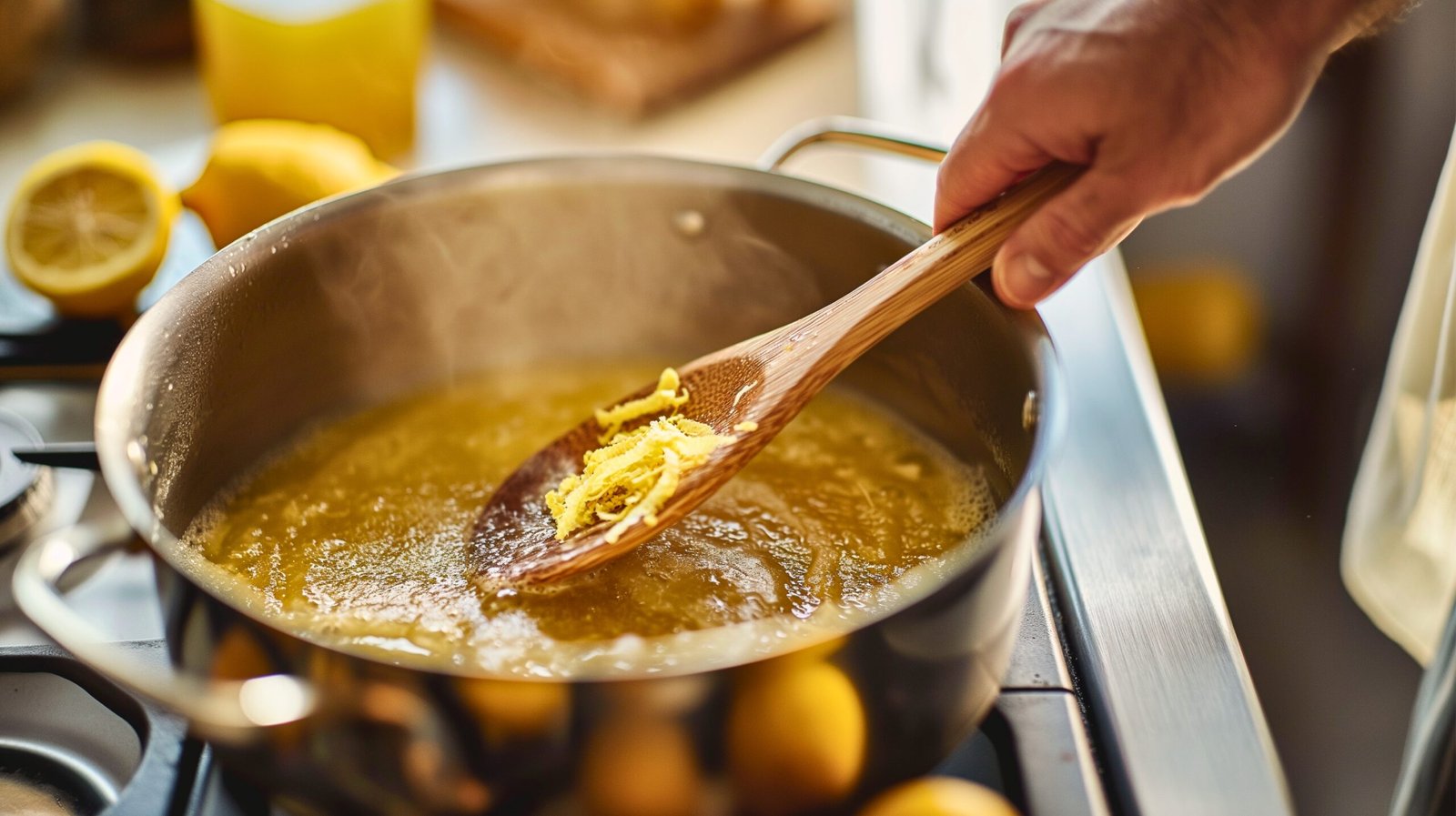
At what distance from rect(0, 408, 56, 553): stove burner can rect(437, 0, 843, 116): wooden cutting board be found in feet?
2.31

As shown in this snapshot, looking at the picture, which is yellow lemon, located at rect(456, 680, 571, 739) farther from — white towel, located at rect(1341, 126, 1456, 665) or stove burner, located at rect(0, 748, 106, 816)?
white towel, located at rect(1341, 126, 1456, 665)

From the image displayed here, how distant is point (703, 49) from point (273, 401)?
708mm

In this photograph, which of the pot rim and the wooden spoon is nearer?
the pot rim

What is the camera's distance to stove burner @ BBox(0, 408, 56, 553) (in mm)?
754

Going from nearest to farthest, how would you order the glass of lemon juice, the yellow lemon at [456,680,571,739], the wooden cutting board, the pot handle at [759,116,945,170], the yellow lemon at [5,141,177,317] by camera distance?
the yellow lemon at [456,680,571,739] → the pot handle at [759,116,945,170] → the yellow lemon at [5,141,177,317] → the glass of lemon juice → the wooden cutting board

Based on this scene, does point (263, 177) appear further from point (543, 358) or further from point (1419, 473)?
point (1419, 473)

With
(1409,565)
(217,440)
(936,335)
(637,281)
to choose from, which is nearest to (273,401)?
(217,440)

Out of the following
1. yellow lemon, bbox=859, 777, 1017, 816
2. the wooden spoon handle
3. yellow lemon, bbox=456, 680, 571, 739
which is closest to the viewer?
yellow lemon, bbox=456, 680, 571, 739

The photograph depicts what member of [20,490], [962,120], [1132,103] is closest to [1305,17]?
[1132,103]

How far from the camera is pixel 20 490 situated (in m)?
0.76

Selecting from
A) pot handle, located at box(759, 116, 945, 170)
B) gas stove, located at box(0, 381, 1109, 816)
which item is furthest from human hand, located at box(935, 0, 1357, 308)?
gas stove, located at box(0, 381, 1109, 816)

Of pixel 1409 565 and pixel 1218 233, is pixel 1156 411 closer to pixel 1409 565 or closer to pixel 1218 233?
pixel 1409 565

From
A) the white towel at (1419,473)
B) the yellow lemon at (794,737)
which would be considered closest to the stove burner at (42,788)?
the yellow lemon at (794,737)

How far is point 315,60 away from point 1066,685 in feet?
2.92
